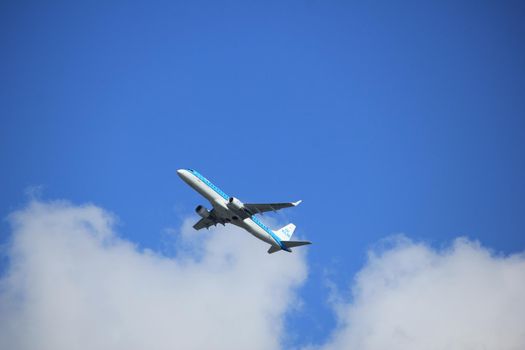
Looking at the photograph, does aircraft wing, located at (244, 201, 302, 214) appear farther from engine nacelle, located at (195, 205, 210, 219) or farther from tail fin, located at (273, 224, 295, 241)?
tail fin, located at (273, 224, 295, 241)

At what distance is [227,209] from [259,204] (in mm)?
4278

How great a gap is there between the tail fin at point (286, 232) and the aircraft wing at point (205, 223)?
10.4 metres

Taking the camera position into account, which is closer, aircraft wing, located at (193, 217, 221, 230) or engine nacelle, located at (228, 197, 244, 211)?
engine nacelle, located at (228, 197, 244, 211)

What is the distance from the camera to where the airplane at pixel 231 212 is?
84.6 metres

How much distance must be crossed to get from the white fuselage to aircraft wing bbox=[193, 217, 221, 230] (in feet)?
7.93

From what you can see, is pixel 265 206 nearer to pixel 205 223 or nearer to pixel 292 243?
pixel 292 243

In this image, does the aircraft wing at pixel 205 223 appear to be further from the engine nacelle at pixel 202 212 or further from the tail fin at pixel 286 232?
the tail fin at pixel 286 232

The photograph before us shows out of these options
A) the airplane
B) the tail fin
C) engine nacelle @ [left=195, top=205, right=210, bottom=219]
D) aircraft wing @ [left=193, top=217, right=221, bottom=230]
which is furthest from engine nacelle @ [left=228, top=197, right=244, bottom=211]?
the tail fin

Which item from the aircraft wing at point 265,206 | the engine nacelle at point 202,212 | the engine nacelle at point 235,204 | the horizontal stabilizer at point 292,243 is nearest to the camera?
the aircraft wing at point 265,206

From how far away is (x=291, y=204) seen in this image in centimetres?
8425

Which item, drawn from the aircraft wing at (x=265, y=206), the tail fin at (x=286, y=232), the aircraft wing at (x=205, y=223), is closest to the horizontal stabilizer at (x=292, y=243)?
the tail fin at (x=286, y=232)

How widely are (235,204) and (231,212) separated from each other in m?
2.08

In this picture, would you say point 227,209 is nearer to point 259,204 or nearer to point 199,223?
point 259,204

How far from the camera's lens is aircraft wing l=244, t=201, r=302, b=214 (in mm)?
84562
